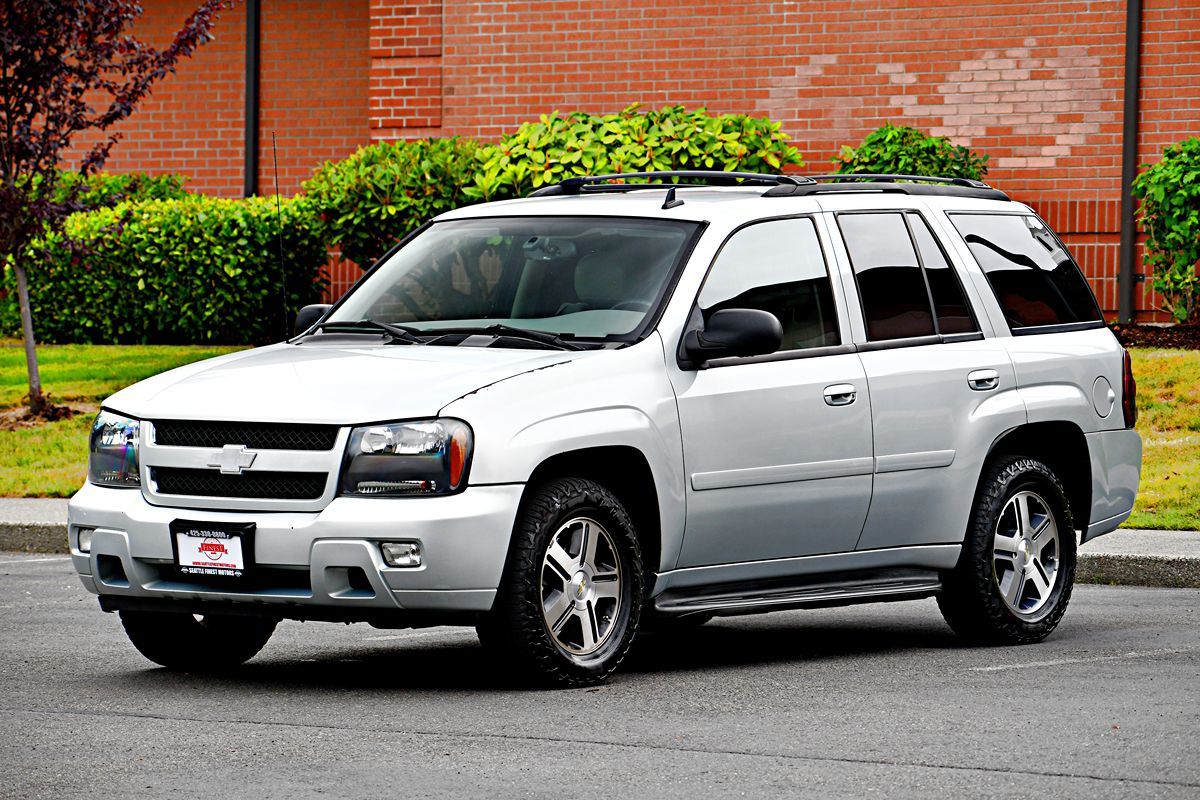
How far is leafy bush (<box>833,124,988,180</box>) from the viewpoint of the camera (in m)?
18.4

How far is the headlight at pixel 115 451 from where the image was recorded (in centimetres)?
778

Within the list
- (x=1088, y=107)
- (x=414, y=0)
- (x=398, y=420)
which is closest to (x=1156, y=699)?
(x=398, y=420)

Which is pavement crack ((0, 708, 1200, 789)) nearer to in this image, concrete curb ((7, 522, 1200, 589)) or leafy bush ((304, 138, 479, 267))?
concrete curb ((7, 522, 1200, 589))

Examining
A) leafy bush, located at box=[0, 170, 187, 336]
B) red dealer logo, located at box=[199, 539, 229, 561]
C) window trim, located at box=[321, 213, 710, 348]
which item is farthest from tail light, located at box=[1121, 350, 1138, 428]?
leafy bush, located at box=[0, 170, 187, 336]

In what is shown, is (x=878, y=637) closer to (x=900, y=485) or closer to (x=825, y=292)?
(x=900, y=485)

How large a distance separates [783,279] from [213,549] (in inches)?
105

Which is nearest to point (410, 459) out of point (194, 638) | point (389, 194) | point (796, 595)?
point (194, 638)

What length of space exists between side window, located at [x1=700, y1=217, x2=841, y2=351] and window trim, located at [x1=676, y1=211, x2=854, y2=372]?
0.04 ft

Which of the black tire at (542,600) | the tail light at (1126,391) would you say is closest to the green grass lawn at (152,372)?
the tail light at (1126,391)

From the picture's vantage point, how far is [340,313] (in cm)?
901

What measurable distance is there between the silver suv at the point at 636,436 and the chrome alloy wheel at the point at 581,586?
11 millimetres

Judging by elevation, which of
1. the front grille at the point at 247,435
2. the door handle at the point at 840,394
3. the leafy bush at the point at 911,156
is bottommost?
the front grille at the point at 247,435

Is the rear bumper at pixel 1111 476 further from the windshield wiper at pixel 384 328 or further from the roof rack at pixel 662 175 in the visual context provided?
the windshield wiper at pixel 384 328

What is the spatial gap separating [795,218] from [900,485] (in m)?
1.21
